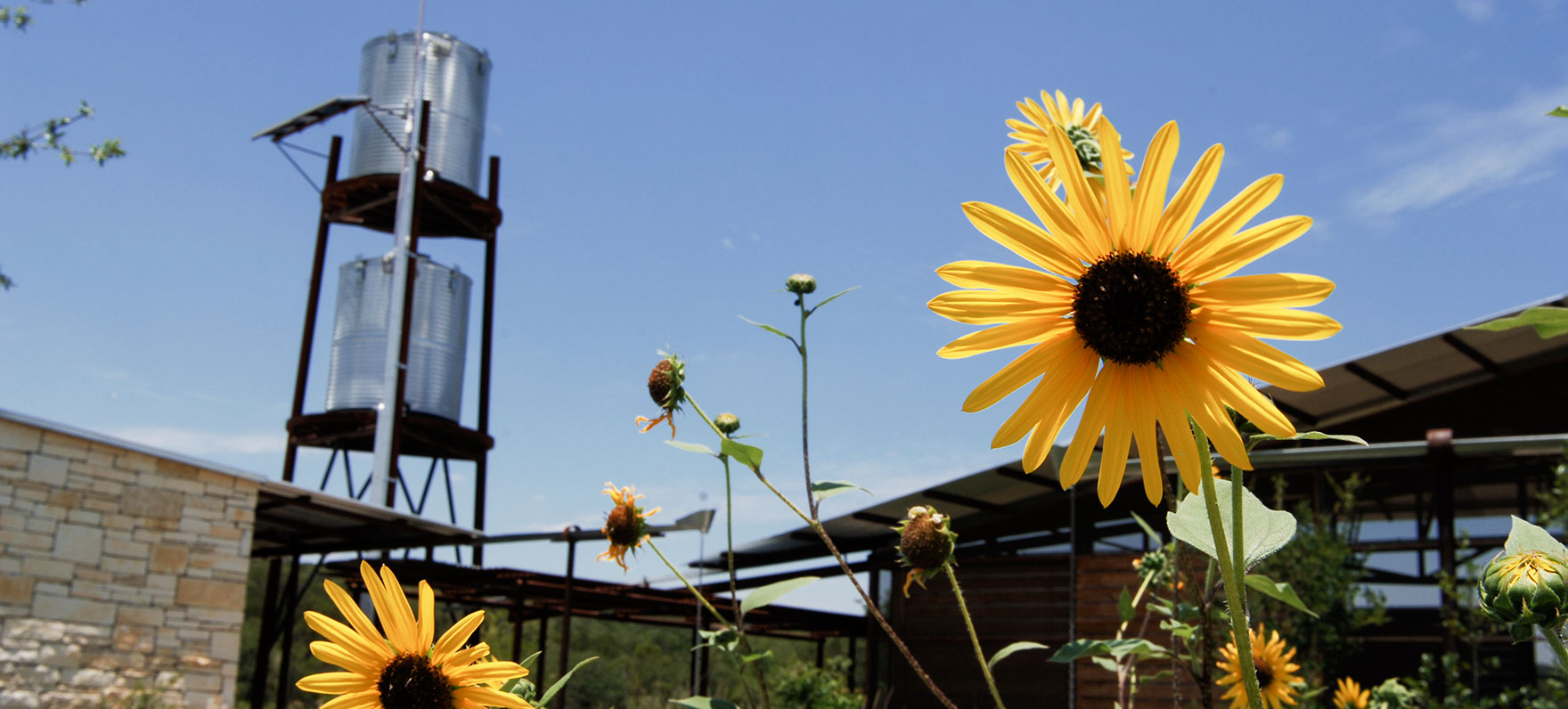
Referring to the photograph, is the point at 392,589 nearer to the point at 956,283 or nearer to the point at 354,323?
the point at 956,283

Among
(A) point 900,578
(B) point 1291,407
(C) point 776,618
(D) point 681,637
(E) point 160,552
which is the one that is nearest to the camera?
(E) point 160,552

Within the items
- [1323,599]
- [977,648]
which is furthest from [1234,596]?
[1323,599]

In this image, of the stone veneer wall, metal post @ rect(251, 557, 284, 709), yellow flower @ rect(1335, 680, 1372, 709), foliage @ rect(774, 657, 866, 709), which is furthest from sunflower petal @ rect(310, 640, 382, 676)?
metal post @ rect(251, 557, 284, 709)

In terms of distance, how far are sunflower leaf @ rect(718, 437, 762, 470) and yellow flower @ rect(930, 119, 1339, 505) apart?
481mm

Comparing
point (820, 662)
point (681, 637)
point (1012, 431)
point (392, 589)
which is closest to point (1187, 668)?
point (1012, 431)

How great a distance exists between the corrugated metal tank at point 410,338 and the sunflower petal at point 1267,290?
13.4 meters

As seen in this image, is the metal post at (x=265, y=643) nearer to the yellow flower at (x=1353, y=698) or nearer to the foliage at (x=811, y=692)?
the foliage at (x=811, y=692)

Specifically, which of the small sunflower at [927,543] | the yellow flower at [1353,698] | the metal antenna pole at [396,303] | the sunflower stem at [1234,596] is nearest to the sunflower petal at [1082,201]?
the sunflower stem at [1234,596]

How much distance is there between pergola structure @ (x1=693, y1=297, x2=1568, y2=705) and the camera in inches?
326

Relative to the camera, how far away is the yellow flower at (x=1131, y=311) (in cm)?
79

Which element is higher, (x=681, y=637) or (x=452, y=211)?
(x=452, y=211)

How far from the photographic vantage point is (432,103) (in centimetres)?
1520

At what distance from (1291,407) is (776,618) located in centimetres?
520

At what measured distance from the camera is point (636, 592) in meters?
10.1
